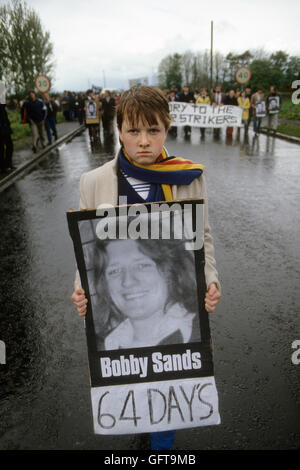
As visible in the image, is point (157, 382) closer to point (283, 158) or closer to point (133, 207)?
point (133, 207)

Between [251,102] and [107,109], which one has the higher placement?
[251,102]

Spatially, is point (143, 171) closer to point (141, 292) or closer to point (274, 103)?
point (141, 292)

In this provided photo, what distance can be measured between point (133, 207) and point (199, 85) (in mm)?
84769

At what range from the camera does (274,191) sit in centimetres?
759

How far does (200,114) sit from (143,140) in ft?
50.7

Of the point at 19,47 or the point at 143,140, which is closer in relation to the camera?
the point at 143,140

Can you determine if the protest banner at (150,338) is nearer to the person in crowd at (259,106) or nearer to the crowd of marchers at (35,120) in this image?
the crowd of marchers at (35,120)

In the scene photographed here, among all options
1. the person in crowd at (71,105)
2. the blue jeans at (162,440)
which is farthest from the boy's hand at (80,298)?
the person in crowd at (71,105)

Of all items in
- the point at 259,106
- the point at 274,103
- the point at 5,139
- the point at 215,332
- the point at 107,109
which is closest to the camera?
the point at 215,332

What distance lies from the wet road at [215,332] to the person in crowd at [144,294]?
96cm

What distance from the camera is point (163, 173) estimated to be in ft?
5.25

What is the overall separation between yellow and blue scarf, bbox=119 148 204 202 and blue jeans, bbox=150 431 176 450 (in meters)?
1.27

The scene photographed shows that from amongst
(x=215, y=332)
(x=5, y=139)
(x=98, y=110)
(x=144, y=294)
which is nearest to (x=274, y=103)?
(x=98, y=110)

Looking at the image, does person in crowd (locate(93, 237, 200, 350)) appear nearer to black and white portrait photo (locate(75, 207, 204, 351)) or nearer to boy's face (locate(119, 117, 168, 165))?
black and white portrait photo (locate(75, 207, 204, 351))
